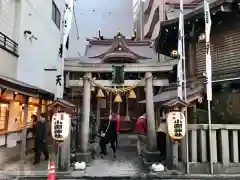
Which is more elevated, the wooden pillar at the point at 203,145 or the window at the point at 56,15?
the window at the point at 56,15

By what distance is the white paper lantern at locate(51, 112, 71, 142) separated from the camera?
33.3ft

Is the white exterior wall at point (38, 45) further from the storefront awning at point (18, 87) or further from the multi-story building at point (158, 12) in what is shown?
the multi-story building at point (158, 12)

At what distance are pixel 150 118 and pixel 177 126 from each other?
404cm

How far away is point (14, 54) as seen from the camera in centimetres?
1329

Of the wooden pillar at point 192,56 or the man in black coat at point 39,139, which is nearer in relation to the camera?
the man in black coat at point 39,139

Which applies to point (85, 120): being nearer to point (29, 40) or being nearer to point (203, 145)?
point (203, 145)

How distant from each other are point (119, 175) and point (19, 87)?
6.01m

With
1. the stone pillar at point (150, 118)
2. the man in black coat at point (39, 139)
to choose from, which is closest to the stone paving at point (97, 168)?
the man in black coat at point (39, 139)

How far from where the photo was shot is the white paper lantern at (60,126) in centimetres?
1016

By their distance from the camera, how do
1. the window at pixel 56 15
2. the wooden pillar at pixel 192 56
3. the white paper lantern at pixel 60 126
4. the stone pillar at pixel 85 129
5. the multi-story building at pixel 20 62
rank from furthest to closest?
the window at pixel 56 15 < the wooden pillar at pixel 192 56 < the stone pillar at pixel 85 129 < the multi-story building at pixel 20 62 < the white paper lantern at pixel 60 126

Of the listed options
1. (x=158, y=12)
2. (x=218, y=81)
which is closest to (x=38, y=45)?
(x=218, y=81)


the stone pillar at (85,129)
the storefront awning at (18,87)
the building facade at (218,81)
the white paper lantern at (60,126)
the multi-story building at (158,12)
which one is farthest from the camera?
the multi-story building at (158,12)

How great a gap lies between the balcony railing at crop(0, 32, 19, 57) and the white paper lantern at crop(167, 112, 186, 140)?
8.57 m

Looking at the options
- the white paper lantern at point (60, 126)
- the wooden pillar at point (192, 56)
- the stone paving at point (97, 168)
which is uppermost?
the wooden pillar at point (192, 56)
